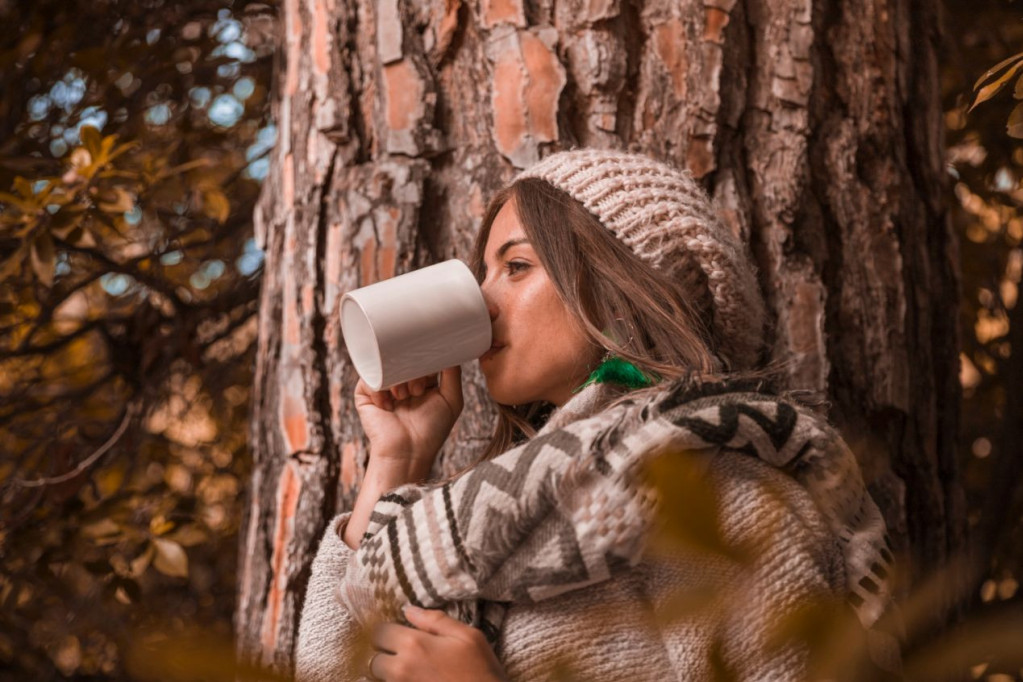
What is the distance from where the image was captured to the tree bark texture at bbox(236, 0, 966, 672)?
1.82 meters

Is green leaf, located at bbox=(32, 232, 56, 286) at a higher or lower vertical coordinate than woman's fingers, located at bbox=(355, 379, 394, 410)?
higher

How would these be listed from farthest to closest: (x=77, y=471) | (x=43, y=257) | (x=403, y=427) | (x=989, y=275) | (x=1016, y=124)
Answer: (x=989, y=275)
(x=77, y=471)
(x=43, y=257)
(x=403, y=427)
(x=1016, y=124)

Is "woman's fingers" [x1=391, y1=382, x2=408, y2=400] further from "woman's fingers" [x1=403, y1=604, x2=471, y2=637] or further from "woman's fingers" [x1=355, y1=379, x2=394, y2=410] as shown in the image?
"woman's fingers" [x1=403, y1=604, x2=471, y2=637]

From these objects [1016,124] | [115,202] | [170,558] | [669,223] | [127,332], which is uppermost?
[1016,124]

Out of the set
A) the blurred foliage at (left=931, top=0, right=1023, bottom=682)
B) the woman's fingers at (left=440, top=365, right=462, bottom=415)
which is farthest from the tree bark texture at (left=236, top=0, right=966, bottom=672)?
the blurred foliage at (left=931, top=0, right=1023, bottom=682)

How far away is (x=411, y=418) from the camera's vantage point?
1665 mm

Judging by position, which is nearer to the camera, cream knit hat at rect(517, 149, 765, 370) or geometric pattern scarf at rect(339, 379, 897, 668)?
geometric pattern scarf at rect(339, 379, 897, 668)

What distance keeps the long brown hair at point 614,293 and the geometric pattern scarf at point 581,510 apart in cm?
12

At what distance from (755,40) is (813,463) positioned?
3.07 feet

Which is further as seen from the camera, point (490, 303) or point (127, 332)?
point (127, 332)

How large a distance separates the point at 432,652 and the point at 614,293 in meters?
0.60

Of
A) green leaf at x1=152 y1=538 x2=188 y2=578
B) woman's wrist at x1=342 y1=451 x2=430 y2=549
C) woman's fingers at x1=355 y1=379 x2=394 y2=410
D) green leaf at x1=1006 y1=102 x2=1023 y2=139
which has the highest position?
green leaf at x1=1006 y1=102 x2=1023 y2=139

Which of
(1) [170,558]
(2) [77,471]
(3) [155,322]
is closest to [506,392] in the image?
(1) [170,558]

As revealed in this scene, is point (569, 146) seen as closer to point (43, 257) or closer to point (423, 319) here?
point (423, 319)
